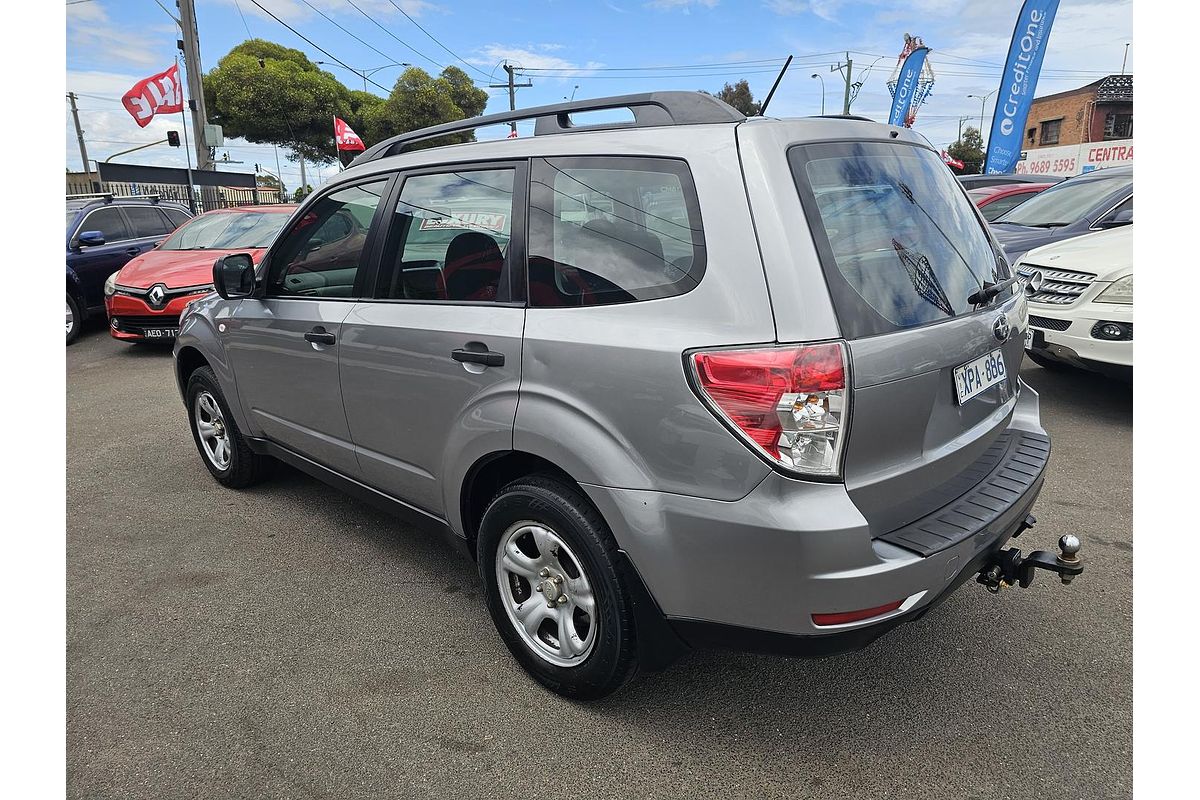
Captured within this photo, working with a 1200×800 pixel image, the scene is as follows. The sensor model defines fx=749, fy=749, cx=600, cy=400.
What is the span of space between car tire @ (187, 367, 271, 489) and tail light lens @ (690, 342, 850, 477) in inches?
129

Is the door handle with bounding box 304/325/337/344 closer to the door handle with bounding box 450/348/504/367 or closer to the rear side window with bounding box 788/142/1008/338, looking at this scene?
the door handle with bounding box 450/348/504/367

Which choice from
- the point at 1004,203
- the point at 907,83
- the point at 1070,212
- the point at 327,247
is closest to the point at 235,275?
the point at 327,247

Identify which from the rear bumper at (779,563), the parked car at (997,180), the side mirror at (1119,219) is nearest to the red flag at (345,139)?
the parked car at (997,180)

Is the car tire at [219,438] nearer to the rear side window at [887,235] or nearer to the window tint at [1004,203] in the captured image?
the rear side window at [887,235]

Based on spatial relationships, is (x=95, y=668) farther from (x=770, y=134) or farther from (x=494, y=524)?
(x=770, y=134)

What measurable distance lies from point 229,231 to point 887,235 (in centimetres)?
929

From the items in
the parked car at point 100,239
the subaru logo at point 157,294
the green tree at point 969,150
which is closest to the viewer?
the subaru logo at point 157,294

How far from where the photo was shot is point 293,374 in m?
3.51

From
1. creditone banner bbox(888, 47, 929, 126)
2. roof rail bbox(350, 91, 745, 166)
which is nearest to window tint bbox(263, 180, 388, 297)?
roof rail bbox(350, 91, 745, 166)

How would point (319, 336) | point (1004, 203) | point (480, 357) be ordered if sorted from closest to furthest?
1. point (480, 357)
2. point (319, 336)
3. point (1004, 203)

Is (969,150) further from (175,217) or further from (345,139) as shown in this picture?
(175,217)

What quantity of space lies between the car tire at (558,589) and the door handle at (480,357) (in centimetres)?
40

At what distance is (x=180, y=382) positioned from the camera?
15.3 ft

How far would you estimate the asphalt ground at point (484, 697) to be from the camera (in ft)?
7.25
